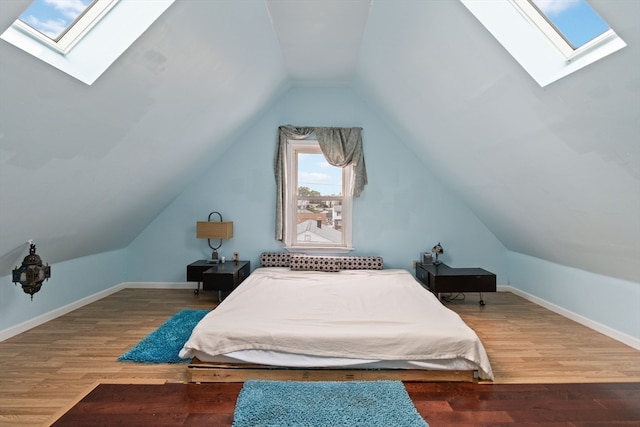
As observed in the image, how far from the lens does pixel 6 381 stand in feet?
7.44

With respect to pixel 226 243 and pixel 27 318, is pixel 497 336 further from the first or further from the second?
pixel 27 318

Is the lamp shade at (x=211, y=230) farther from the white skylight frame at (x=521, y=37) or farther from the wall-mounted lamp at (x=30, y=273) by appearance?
the white skylight frame at (x=521, y=37)

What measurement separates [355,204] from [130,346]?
10.2 ft

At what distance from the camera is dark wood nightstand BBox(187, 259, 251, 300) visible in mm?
3885

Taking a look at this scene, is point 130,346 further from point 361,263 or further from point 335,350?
point 361,263

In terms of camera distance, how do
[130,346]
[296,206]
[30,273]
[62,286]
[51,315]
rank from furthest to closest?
[296,206] < [62,286] < [51,315] < [130,346] < [30,273]

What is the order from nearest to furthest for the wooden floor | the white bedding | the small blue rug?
the small blue rug
the wooden floor
the white bedding

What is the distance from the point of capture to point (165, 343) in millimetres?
2855

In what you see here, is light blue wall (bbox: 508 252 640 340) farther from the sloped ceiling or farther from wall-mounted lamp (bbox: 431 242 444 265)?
wall-mounted lamp (bbox: 431 242 444 265)

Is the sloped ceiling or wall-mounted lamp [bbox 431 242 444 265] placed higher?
the sloped ceiling

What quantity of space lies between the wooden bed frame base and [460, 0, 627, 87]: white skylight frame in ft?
6.57

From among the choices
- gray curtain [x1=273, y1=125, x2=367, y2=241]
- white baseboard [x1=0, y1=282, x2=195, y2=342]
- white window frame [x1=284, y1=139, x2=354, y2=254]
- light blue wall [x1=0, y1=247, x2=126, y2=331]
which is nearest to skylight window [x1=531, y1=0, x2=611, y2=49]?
gray curtain [x1=273, y1=125, x2=367, y2=241]

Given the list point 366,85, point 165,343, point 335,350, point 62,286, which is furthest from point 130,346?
point 366,85

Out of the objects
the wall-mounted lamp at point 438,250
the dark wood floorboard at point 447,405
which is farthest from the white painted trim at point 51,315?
the wall-mounted lamp at point 438,250
